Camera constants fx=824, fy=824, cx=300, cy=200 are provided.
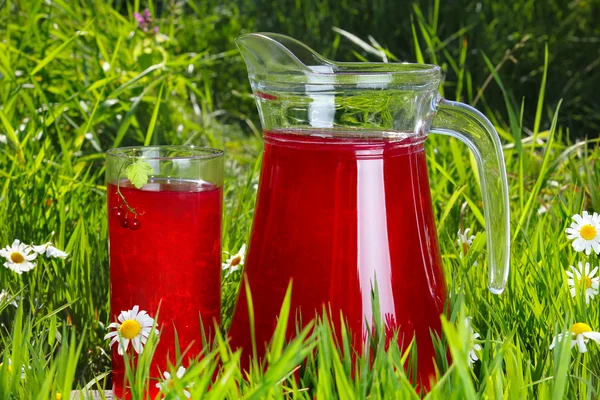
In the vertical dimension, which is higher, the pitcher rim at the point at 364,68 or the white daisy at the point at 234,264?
the pitcher rim at the point at 364,68

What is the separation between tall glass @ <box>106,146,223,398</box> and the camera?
0.94m

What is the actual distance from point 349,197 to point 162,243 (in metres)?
0.23

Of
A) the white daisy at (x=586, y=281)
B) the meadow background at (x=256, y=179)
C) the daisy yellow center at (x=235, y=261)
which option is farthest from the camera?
the daisy yellow center at (x=235, y=261)

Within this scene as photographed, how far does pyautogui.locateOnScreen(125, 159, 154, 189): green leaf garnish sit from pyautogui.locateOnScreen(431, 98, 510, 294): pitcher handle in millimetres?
332

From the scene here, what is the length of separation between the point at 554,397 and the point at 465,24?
11.0 ft

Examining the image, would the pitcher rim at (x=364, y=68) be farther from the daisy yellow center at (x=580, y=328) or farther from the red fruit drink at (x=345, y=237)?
the daisy yellow center at (x=580, y=328)

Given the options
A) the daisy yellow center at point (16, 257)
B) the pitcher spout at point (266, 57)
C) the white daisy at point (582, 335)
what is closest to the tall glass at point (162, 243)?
the pitcher spout at point (266, 57)

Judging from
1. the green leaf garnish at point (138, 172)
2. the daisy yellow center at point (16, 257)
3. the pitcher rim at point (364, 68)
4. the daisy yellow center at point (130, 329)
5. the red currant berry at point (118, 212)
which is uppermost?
the pitcher rim at point (364, 68)

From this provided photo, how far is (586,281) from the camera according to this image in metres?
1.01

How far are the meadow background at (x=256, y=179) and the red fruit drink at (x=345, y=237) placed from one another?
0.04m

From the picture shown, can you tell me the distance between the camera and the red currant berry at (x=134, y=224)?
36.8 inches

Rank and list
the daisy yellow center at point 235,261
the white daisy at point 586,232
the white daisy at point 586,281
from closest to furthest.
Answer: the white daisy at point 586,281 < the white daisy at point 586,232 < the daisy yellow center at point 235,261

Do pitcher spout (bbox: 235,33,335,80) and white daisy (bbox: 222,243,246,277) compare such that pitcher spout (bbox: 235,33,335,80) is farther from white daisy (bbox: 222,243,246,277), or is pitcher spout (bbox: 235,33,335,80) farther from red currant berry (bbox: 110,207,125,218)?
white daisy (bbox: 222,243,246,277)

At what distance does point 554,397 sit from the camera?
68 centimetres
